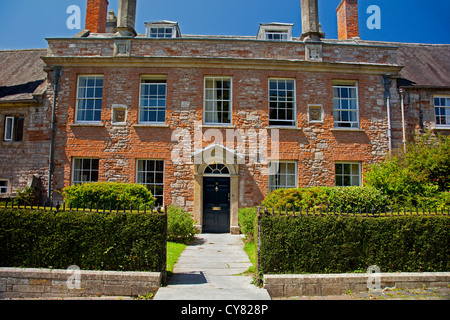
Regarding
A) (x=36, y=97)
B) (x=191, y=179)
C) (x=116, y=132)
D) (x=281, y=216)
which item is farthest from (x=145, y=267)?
(x=36, y=97)

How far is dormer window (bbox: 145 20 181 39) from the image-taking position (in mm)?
14828

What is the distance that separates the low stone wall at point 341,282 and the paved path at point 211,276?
0.40 meters

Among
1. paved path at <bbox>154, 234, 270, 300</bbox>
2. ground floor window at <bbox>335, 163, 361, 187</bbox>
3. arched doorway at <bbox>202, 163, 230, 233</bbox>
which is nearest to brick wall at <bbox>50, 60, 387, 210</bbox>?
ground floor window at <bbox>335, 163, 361, 187</bbox>

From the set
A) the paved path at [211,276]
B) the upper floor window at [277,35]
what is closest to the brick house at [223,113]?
the upper floor window at [277,35]

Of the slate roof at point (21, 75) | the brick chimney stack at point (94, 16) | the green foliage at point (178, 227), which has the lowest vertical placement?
the green foliage at point (178, 227)

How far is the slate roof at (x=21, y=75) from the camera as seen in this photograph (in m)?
14.0

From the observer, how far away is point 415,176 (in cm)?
1105

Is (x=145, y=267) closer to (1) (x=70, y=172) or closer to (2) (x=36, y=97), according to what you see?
(1) (x=70, y=172)

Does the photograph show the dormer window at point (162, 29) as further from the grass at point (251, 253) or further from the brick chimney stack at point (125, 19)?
the grass at point (251, 253)

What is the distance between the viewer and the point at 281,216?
21.1ft

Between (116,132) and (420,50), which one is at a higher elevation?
(420,50)

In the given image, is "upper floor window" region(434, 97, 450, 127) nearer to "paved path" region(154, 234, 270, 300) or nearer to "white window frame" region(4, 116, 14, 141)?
"paved path" region(154, 234, 270, 300)

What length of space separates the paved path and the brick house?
9.17ft

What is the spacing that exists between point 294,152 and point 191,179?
15.4 ft
